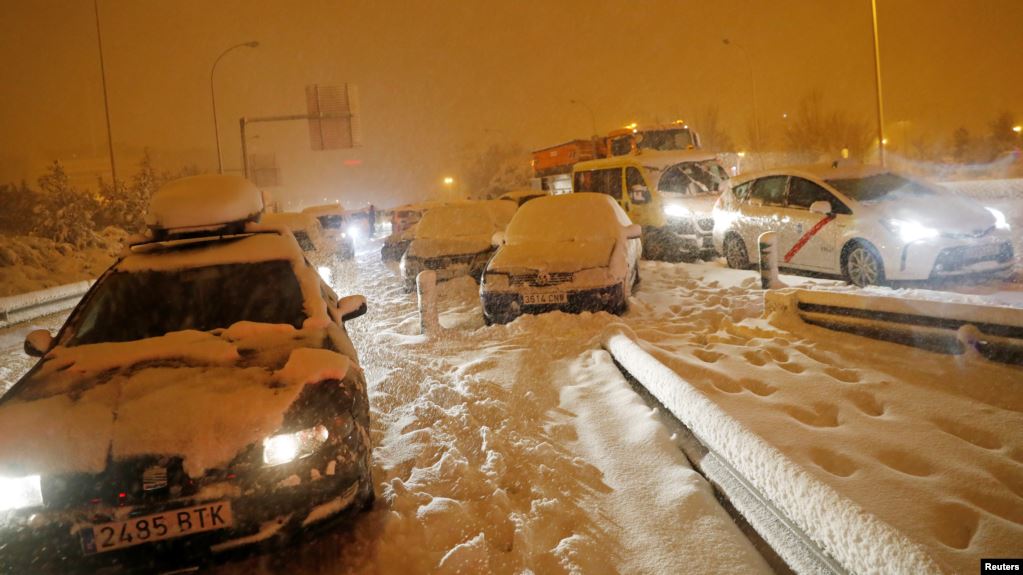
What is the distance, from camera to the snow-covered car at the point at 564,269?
7.88 m

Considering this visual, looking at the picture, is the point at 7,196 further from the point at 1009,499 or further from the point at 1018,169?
the point at 1018,169

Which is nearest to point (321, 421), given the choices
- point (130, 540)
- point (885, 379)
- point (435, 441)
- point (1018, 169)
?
point (130, 540)

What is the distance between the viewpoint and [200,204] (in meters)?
5.09

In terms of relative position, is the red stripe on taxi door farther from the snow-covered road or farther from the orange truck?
the orange truck

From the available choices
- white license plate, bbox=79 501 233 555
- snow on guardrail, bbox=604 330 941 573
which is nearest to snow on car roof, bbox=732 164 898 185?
snow on guardrail, bbox=604 330 941 573

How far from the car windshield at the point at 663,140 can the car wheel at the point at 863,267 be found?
13.6 m

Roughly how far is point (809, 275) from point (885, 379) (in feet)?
20.1

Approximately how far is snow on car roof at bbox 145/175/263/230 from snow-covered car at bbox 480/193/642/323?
3.41 meters

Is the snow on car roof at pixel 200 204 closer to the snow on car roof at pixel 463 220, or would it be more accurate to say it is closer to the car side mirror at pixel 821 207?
the snow on car roof at pixel 463 220

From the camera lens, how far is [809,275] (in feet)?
34.5

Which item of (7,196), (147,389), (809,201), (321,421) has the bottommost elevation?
(321,421)

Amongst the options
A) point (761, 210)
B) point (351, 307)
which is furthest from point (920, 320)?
point (761, 210)

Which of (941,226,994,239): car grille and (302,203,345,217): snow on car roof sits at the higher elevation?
(302,203,345,217): snow on car roof

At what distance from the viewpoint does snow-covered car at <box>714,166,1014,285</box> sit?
27.3 feet
